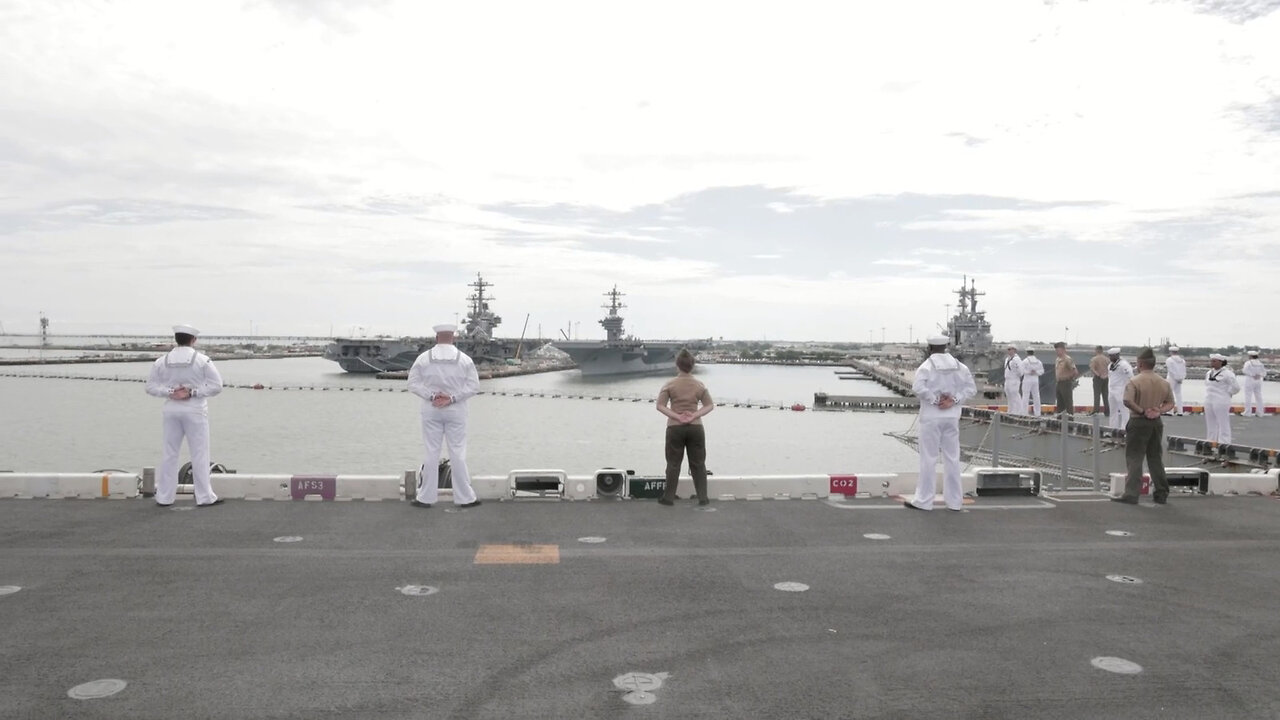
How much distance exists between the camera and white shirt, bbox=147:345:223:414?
30.0 feet

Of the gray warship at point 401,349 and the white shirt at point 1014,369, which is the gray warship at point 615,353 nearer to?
the gray warship at point 401,349

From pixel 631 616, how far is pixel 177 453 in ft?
20.4

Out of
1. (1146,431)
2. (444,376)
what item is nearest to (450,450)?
(444,376)

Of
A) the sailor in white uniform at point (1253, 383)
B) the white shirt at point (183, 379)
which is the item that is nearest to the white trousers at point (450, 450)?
the white shirt at point (183, 379)

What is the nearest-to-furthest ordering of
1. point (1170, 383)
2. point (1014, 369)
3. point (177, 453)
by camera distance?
point (177, 453) → point (1170, 383) → point (1014, 369)

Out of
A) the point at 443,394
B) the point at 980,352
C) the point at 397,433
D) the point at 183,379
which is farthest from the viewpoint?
the point at 980,352

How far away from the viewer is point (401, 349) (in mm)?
114750

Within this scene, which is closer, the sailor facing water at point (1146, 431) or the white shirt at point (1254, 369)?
the sailor facing water at point (1146, 431)

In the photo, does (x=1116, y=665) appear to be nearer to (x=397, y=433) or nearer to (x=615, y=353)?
(x=397, y=433)

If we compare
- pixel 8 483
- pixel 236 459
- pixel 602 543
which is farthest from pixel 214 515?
pixel 236 459

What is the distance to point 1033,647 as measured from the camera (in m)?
4.86

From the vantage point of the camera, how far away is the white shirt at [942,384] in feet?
31.1

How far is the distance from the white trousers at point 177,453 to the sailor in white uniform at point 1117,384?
1839cm

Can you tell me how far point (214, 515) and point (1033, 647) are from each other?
7489mm
